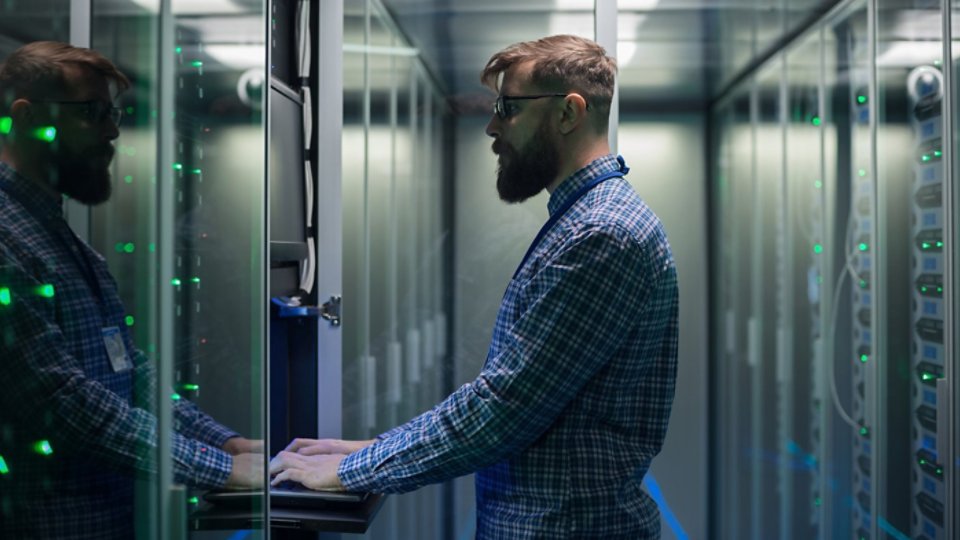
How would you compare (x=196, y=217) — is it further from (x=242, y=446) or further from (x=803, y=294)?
(x=803, y=294)

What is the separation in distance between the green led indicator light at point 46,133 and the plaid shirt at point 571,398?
81cm

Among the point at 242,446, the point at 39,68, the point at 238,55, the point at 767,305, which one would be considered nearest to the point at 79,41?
the point at 39,68

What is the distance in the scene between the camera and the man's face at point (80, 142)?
0.77 meters

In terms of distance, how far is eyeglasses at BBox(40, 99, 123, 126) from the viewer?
2.67 feet

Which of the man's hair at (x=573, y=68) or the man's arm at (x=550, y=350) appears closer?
the man's arm at (x=550, y=350)

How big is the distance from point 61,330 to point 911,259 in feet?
7.88

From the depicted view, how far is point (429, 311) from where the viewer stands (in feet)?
8.93

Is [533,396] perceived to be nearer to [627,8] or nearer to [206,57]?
[206,57]

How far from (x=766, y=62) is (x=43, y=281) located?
10.8ft

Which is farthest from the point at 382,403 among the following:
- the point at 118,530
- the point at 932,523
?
the point at 118,530

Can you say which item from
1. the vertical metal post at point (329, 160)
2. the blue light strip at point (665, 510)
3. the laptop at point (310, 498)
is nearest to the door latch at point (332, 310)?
the vertical metal post at point (329, 160)

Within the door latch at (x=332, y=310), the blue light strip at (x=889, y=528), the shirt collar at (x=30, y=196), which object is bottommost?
the blue light strip at (x=889, y=528)

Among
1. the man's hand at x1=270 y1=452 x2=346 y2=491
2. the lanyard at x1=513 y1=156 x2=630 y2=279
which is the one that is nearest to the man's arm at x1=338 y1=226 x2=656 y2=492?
the lanyard at x1=513 y1=156 x2=630 y2=279

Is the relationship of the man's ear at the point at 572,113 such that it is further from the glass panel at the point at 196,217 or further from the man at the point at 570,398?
the glass panel at the point at 196,217
